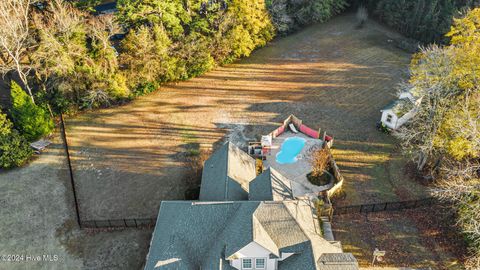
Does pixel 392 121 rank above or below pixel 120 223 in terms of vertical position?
above

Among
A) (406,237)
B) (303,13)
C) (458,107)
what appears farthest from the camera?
(303,13)

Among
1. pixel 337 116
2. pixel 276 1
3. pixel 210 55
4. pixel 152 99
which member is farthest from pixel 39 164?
pixel 276 1

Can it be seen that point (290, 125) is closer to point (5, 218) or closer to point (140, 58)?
point (140, 58)

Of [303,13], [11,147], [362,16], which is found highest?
[303,13]

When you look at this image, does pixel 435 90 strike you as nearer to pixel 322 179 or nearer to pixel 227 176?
pixel 322 179

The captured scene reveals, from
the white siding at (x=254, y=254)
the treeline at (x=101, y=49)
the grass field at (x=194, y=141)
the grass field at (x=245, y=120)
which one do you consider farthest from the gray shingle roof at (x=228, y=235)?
the treeline at (x=101, y=49)

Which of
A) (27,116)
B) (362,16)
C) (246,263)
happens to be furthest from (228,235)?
(362,16)
